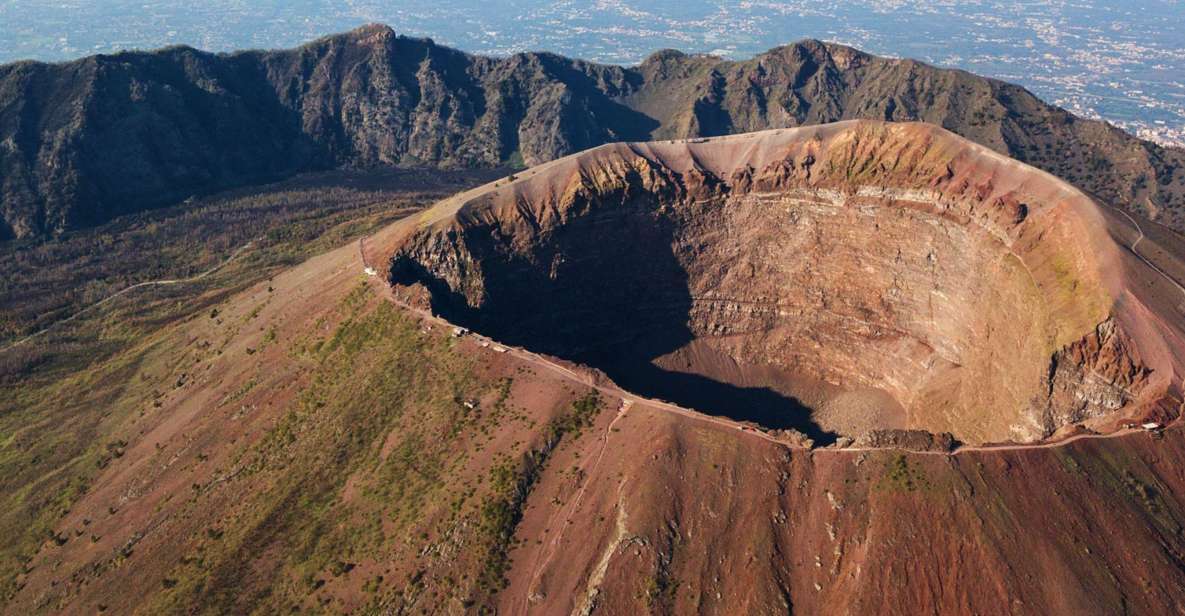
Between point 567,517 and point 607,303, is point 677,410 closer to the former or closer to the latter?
point 567,517

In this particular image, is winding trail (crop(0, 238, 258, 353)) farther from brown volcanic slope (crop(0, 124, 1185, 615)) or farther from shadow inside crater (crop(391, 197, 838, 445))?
shadow inside crater (crop(391, 197, 838, 445))

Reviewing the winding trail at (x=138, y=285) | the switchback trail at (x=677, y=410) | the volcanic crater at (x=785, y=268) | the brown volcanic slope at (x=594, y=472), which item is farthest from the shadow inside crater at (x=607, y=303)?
the winding trail at (x=138, y=285)

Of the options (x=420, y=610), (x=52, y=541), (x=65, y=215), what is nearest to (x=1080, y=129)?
(x=420, y=610)

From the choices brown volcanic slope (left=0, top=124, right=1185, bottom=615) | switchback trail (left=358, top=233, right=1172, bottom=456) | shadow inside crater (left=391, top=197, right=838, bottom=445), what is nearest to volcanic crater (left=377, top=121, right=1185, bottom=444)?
shadow inside crater (left=391, top=197, right=838, bottom=445)

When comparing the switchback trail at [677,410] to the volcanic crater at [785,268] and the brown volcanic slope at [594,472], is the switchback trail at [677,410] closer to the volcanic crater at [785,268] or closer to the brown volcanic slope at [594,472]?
the brown volcanic slope at [594,472]

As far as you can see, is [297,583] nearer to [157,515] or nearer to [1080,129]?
[157,515]

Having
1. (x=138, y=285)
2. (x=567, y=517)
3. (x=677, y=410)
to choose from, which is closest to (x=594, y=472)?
(x=567, y=517)

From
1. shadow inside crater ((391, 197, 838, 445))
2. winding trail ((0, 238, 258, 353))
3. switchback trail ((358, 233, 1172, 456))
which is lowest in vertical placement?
winding trail ((0, 238, 258, 353))

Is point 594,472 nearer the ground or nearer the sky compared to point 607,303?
nearer the sky
